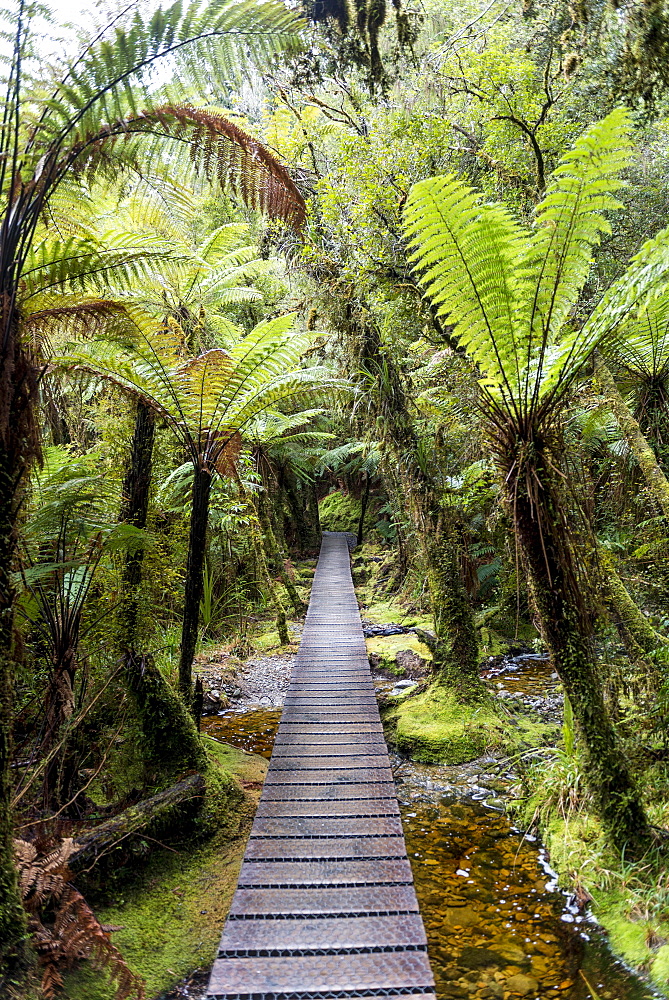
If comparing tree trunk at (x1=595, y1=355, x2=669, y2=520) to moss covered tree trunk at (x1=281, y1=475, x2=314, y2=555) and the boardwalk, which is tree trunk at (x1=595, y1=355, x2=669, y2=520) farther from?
moss covered tree trunk at (x1=281, y1=475, x2=314, y2=555)

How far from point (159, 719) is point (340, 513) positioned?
36.7ft

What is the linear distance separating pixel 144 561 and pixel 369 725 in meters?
1.66

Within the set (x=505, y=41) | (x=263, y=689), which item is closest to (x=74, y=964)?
(x=263, y=689)

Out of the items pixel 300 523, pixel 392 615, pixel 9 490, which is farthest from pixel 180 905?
pixel 300 523

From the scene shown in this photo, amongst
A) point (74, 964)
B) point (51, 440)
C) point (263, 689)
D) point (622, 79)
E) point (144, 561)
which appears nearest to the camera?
point (74, 964)

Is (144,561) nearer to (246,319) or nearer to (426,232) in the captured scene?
(426,232)

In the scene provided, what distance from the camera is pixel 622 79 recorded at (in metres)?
3.69

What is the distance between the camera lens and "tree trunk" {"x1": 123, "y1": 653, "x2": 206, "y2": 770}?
3080 millimetres

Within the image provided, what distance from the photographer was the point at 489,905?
8.02ft

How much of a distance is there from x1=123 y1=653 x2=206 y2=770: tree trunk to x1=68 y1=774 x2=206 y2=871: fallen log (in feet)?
0.49

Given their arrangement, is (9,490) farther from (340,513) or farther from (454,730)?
(340,513)

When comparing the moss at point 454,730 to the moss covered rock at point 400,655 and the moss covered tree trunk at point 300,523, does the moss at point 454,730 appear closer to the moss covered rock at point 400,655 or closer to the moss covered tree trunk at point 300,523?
the moss covered rock at point 400,655

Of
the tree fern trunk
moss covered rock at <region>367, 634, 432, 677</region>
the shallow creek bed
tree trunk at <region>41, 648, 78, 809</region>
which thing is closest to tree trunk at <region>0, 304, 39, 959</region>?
the tree fern trunk

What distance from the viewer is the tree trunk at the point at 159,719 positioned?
3080mm
